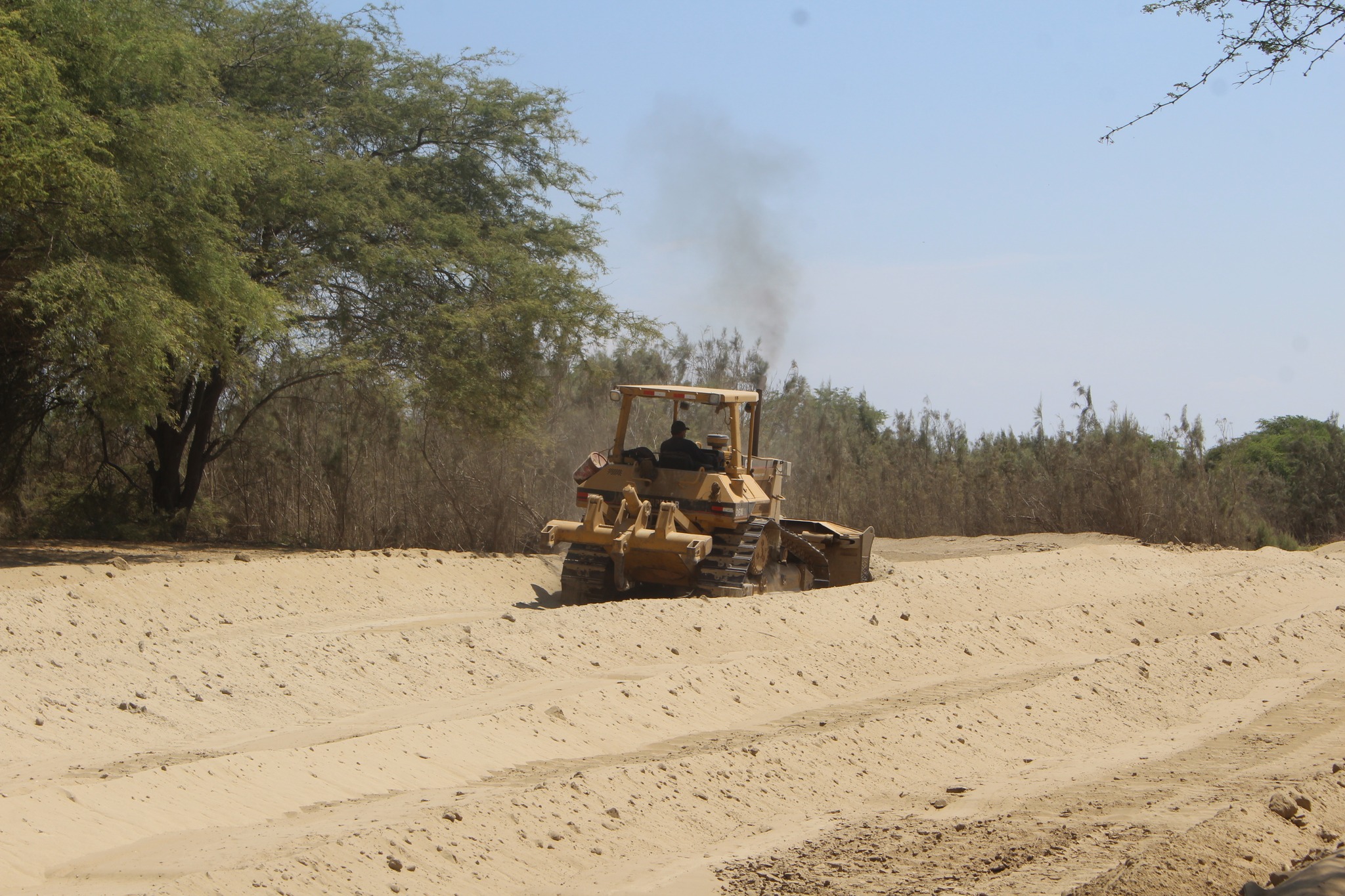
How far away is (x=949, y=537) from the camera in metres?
25.2

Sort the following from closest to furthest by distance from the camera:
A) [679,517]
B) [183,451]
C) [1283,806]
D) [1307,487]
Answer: [1283,806], [679,517], [183,451], [1307,487]

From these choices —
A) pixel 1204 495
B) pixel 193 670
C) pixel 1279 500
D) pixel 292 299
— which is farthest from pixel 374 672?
pixel 1279 500

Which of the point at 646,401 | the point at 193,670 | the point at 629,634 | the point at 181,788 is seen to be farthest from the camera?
the point at 646,401

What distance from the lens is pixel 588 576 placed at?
43.5 ft

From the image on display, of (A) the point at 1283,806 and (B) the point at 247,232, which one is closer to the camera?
(A) the point at 1283,806

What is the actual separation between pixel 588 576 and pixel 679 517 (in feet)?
3.89

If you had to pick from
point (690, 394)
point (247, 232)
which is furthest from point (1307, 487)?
point (247, 232)

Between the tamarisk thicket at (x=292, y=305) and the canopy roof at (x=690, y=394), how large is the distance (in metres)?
4.45

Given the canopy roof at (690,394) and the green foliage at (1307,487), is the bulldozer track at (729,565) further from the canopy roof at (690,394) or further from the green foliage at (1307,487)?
the green foliage at (1307,487)

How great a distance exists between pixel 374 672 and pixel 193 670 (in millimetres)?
1241

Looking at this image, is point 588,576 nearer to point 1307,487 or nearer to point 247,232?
point 247,232

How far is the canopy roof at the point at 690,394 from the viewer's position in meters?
13.7

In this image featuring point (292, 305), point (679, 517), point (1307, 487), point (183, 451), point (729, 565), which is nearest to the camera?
point (679, 517)

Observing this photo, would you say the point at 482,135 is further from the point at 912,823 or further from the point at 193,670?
the point at 912,823
